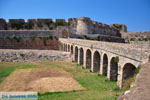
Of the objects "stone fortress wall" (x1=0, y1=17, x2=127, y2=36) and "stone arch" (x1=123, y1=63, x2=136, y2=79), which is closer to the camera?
"stone arch" (x1=123, y1=63, x2=136, y2=79)

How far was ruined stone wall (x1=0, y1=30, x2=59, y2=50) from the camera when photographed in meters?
27.7

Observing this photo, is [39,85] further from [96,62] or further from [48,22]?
[48,22]

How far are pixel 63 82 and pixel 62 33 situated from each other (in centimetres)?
1978

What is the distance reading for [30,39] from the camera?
28438 mm

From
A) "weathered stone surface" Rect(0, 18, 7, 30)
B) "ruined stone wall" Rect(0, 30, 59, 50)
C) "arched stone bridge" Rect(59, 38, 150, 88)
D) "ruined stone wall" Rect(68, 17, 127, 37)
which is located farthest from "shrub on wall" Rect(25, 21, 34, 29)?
"arched stone bridge" Rect(59, 38, 150, 88)

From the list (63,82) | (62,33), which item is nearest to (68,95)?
(63,82)

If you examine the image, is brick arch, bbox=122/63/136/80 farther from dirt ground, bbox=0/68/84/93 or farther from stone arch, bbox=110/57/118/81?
dirt ground, bbox=0/68/84/93

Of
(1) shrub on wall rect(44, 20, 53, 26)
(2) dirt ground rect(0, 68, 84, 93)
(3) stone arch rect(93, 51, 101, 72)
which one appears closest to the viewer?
(2) dirt ground rect(0, 68, 84, 93)

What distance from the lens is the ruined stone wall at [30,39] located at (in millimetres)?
27688

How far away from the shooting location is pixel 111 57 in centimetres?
1050

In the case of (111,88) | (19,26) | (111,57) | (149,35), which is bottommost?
(111,88)

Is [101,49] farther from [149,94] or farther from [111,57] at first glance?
[149,94]

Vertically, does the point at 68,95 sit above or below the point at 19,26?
below

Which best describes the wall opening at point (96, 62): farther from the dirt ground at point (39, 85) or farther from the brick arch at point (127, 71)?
the brick arch at point (127, 71)
